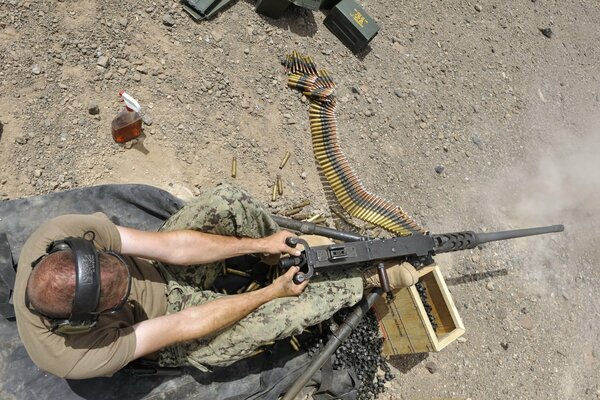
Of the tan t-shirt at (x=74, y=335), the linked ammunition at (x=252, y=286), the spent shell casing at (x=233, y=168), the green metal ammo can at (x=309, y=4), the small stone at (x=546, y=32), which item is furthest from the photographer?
the small stone at (x=546, y=32)

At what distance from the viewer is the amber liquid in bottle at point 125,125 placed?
181 inches

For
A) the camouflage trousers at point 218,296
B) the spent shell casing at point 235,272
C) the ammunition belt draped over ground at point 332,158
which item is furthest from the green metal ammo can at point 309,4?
the spent shell casing at point 235,272

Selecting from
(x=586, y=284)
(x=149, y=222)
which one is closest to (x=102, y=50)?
(x=149, y=222)

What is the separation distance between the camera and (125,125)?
457 cm

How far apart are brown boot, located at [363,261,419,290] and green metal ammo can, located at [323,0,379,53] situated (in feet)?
10.5

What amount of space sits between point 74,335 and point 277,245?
159 cm

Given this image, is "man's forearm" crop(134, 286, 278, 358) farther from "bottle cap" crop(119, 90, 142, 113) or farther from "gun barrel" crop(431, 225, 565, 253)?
"bottle cap" crop(119, 90, 142, 113)

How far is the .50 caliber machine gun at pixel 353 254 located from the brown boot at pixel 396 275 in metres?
0.09

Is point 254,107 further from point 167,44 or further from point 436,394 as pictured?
point 436,394

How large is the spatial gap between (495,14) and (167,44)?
525 cm

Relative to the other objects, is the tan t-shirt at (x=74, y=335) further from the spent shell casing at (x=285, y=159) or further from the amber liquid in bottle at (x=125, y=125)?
the spent shell casing at (x=285, y=159)

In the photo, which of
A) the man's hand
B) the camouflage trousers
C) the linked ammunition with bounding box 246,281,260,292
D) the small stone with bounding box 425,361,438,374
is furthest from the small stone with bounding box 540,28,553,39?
the linked ammunition with bounding box 246,281,260,292

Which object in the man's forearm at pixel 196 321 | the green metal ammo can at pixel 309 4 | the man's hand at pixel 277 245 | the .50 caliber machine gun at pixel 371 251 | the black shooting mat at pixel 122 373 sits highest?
the green metal ammo can at pixel 309 4

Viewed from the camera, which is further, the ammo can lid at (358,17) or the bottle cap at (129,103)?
the ammo can lid at (358,17)
